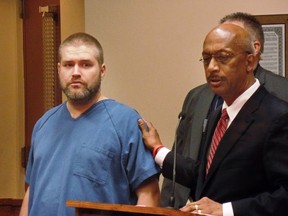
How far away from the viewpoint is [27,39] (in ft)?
12.7

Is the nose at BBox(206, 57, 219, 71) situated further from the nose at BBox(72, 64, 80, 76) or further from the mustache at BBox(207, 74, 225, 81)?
the nose at BBox(72, 64, 80, 76)

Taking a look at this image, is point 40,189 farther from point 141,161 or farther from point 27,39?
point 27,39

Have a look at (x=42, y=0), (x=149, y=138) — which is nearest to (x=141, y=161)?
(x=149, y=138)

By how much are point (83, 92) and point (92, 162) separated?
264 millimetres

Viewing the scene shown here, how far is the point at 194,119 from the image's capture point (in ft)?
8.34

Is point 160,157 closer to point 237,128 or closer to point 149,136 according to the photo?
point 149,136

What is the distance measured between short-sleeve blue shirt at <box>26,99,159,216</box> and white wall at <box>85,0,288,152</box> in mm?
1152

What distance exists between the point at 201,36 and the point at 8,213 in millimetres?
1680

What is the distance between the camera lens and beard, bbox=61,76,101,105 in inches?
79.3

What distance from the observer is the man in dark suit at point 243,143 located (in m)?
1.59

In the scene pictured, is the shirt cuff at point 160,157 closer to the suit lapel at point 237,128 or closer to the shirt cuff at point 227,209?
the suit lapel at point 237,128

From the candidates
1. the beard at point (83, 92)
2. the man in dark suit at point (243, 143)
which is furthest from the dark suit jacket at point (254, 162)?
the beard at point (83, 92)

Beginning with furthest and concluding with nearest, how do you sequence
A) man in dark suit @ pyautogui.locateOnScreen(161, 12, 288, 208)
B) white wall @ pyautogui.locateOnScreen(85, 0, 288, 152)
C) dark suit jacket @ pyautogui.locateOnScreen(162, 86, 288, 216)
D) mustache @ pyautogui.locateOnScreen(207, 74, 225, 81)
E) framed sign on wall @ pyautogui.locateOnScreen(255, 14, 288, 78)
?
white wall @ pyautogui.locateOnScreen(85, 0, 288, 152) → framed sign on wall @ pyautogui.locateOnScreen(255, 14, 288, 78) → man in dark suit @ pyautogui.locateOnScreen(161, 12, 288, 208) → mustache @ pyautogui.locateOnScreen(207, 74, 225, 81) → dark suit jacket @ pyautogui.locateOnScreen(162, 86, 288, 216)

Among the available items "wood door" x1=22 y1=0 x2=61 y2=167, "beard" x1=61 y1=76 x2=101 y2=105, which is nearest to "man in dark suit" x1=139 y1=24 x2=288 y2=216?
"beard" x1=61 y1=76 x2=101 y2=105
